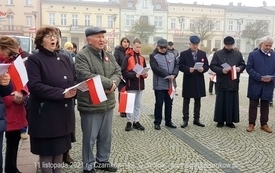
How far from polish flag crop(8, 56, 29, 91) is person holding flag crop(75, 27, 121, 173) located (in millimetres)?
851

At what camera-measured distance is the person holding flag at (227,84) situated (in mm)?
6535

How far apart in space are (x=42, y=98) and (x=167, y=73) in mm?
3541

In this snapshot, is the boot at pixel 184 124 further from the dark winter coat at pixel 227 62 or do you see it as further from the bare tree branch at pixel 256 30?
the bare tree branch at pixel 256 30

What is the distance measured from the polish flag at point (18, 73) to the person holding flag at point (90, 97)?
33.5 inches

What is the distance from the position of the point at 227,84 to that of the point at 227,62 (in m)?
0.47

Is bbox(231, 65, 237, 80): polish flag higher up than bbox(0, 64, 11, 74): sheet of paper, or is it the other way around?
bbox(0, 64, 11, 74): sheet of paper

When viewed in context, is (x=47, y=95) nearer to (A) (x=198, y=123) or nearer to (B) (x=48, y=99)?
(B) (x=48, y=99)

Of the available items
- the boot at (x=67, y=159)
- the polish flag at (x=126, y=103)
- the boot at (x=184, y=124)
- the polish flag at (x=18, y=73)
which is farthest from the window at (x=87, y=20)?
the polish flag at (x=18, y=73)

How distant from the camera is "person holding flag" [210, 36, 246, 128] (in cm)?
654

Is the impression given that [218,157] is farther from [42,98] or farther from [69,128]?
[42,98]

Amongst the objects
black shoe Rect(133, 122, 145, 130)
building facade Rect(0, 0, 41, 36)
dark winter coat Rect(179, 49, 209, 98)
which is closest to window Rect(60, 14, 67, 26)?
building facade Rect(0, 0, 41, 36)

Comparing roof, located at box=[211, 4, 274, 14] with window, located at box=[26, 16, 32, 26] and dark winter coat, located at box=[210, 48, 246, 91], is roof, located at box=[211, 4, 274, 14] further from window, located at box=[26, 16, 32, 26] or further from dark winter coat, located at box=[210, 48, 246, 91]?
dark winter coat, located at box=[210, 48, 246, 91]

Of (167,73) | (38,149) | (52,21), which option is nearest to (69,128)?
(38,149)

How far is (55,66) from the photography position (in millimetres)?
3266
